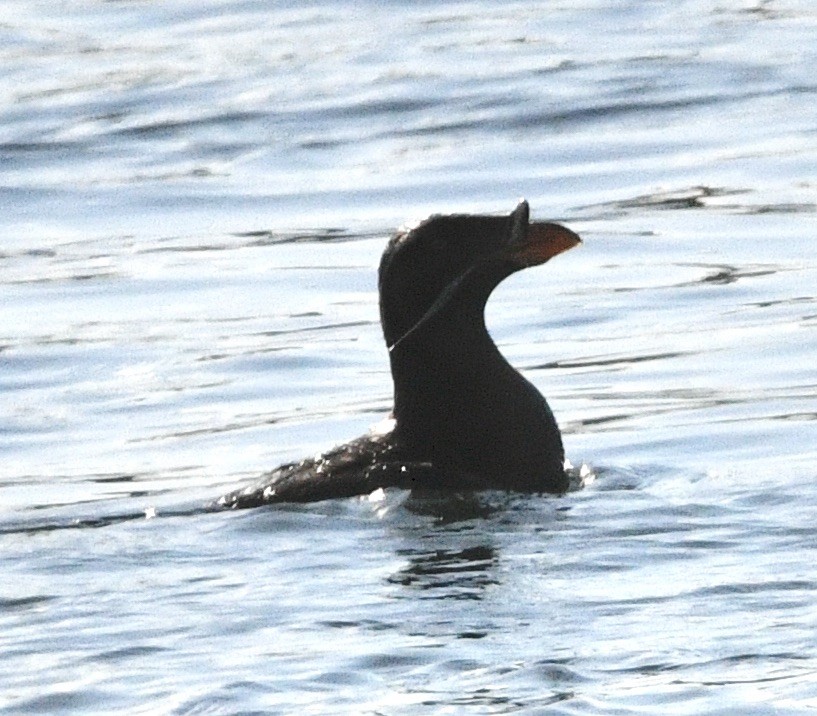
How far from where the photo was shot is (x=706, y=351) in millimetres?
14906

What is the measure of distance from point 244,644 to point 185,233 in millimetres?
11249

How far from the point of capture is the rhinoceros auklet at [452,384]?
10797 millimetres

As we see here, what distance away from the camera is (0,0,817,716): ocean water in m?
8.41

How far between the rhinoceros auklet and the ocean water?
0.25 m

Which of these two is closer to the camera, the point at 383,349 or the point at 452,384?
the point at 452,384

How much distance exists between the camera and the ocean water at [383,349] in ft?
27.6

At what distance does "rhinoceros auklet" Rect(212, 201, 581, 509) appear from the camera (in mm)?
10797

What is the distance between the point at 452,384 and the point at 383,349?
4.42m

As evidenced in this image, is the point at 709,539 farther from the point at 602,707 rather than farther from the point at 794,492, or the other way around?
the point at 602,707

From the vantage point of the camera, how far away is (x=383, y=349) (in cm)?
1541

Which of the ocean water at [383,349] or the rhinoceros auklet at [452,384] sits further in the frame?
the rhinoceros auklet at [452,384]

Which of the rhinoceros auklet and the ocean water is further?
the rhinoceros auklet

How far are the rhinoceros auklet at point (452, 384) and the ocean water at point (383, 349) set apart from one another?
0.82 feet

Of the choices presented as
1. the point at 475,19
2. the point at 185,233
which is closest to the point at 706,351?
the point at 185,233
